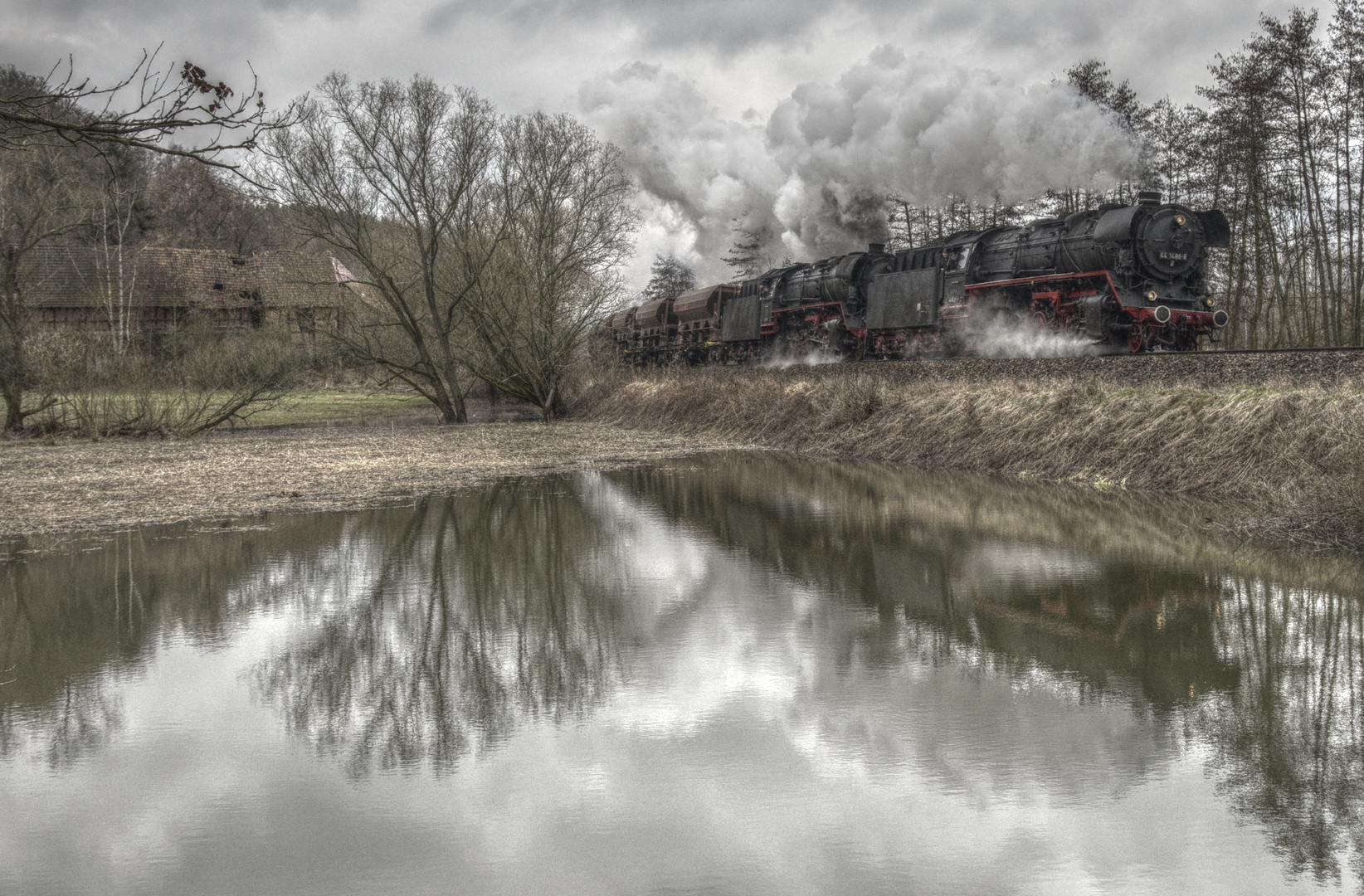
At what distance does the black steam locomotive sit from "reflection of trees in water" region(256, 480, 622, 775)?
1361 centimetres

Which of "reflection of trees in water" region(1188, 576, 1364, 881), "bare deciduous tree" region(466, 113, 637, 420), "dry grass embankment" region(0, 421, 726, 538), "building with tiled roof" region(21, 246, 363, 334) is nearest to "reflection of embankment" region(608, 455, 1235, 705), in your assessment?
"reflection of trees in water" region(1188, 576, 1364, 881)

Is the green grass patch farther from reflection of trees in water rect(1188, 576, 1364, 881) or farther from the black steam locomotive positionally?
reflection of trees in water rect(1188, 576, 1364, 881)

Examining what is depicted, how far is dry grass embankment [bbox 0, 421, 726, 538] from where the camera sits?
42.1 ft

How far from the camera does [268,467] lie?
17656 mm

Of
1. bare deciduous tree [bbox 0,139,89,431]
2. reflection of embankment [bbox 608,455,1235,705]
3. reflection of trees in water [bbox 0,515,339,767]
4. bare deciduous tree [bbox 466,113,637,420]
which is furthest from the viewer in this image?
bare deciduous tree [bbox 466,113,637,420]

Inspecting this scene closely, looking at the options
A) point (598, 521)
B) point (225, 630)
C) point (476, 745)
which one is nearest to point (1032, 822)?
point (476, 745)

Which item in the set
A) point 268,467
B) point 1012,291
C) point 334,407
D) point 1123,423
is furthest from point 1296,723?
point 334,407

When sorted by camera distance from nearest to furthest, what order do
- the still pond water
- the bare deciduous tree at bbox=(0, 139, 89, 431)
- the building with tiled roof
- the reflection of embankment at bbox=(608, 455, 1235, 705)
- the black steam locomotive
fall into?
the still pond water
the reflection of embankment at bbox=(608, 455, 1235, 705)
the black steam locomotive
the bare deciduous tree at bbox=(0, 139, 89, 431)
the building with tiled roof

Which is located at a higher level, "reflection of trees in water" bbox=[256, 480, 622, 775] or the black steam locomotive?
the black steam locomotive

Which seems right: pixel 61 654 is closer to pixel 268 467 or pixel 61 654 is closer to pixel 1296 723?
pixel 1296 723

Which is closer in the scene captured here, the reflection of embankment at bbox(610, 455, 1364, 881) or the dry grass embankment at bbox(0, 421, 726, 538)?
the reflection of embankment at bbox(610, 455, 1364, 881)

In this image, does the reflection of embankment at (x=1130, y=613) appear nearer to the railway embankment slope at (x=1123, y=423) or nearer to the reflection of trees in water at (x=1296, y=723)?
the reflection of trees in water at (x=1296, y=723)

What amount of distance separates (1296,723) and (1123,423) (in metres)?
9.99

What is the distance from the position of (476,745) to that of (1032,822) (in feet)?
8.37
